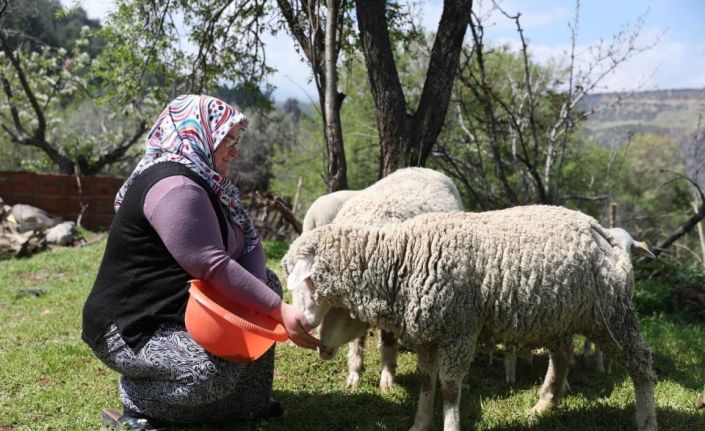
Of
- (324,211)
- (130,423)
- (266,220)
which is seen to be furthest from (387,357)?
(266,220)

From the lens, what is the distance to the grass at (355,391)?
3512 mm

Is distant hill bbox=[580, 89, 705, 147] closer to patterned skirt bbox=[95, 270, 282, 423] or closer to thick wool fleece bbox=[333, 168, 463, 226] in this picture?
thick wool fleece bbox=[333, 168, 463, 226]

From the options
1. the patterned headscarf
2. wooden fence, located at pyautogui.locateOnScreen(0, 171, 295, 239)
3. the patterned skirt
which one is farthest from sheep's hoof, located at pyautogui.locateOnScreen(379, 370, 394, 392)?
wooden fence, located at pyautogui.locateOnScreen(0, 171, 295, 239)

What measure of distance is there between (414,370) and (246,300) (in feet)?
6.83

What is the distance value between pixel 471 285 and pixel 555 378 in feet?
3.48

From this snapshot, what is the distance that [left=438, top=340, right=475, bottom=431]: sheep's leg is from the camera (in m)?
3.07

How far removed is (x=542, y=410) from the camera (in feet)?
12.0

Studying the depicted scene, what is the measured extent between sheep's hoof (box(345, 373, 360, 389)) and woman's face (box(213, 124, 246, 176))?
1.83m

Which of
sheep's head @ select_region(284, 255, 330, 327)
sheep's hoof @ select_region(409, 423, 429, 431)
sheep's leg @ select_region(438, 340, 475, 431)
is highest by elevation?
sheep's head @ select_region(284, 255, 330, 327)

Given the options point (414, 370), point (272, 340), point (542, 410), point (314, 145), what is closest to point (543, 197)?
point (414, 370)

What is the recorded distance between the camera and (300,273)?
2.94m

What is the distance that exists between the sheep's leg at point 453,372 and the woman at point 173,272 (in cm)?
68

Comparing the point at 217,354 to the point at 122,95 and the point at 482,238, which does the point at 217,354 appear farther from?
the point at 122,95

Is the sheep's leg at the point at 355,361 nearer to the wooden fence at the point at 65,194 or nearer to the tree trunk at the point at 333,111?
the tree trunk at the point at 333,111
